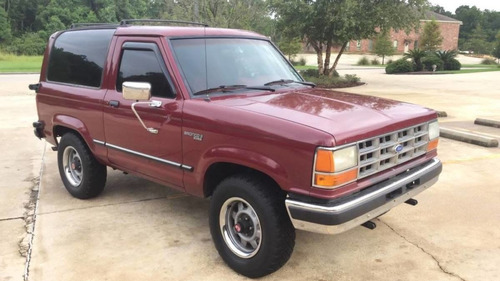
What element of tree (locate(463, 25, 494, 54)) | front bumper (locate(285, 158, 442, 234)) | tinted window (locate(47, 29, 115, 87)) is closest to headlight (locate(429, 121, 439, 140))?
front bumper (locate(285, 158, 442, 234))

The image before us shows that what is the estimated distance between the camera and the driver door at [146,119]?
3839 millimetres

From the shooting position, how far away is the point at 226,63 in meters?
4.13

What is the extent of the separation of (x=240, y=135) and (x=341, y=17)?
16099 millimetres

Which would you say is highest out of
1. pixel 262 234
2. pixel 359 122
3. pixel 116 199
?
pixel 359 122

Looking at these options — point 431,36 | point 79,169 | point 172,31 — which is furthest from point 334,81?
point 431,36

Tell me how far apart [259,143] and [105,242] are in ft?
6.31

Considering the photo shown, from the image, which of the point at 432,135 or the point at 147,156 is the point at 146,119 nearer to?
the point at 147,156

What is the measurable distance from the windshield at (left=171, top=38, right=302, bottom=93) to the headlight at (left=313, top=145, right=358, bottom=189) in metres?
1.40

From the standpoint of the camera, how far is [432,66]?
101 ft

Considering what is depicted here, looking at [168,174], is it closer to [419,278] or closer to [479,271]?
[419,278]

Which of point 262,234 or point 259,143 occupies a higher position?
point 259,143

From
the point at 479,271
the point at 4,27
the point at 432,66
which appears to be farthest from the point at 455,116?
the point at 4,27

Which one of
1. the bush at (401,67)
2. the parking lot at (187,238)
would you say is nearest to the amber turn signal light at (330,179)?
the parking lot at (187,238)

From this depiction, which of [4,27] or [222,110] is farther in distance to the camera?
[4,27]
